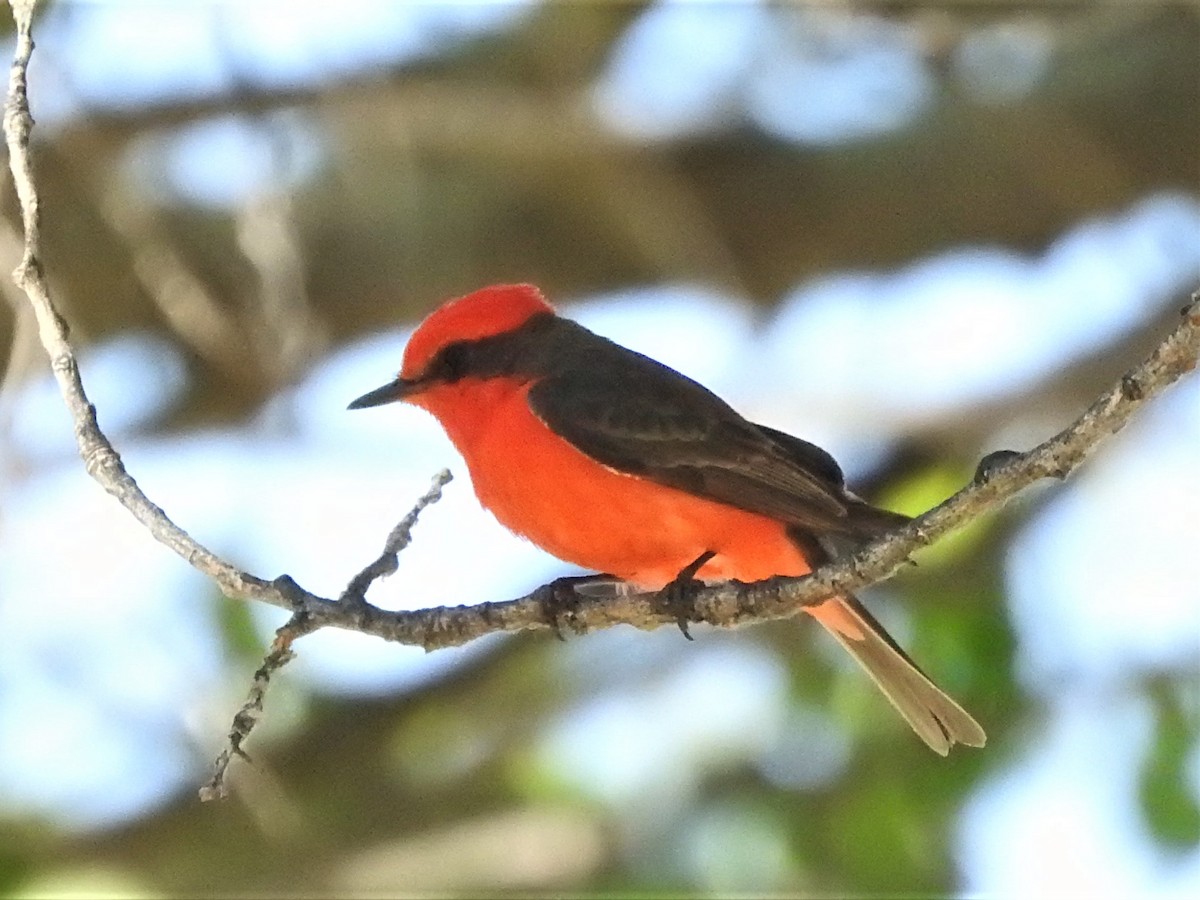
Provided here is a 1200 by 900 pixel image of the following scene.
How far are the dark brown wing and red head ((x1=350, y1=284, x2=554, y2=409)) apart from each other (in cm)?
36

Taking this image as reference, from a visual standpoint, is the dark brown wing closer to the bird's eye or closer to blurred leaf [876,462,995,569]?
the bird's eye

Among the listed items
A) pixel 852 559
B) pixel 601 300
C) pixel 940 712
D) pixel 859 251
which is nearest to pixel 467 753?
pixel 601 300

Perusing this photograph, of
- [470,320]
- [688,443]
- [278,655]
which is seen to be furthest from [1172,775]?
[278,655]

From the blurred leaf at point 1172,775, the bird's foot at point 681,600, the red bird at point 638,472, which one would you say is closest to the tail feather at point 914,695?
the red bird at point 638,472

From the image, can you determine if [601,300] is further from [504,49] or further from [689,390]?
[689,390]

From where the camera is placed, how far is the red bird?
4.87 metres

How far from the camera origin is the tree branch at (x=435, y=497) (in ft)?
10.7

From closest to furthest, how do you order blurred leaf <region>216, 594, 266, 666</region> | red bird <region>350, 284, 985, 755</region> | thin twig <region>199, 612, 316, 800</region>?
1. thin twig <region>199, 612, 316, 800</region>
2. red bird <region>350, 284, 985, 755</region>
3. blurred leaf <region>216, 594, 266, 666</region>

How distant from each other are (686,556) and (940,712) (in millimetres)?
869

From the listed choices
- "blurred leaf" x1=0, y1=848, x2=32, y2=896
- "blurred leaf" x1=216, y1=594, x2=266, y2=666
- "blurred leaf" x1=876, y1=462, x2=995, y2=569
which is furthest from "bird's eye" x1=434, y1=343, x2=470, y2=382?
"blurred leaf" x1=0, y1=848, x2=32, y2=896

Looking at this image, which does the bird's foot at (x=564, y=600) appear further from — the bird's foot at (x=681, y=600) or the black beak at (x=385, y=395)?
the black beak at (x=385, y=395)

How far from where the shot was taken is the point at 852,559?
12.1ft

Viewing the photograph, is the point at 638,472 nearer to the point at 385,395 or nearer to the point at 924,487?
the point at 385,395

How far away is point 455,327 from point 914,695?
1714 millimetres
